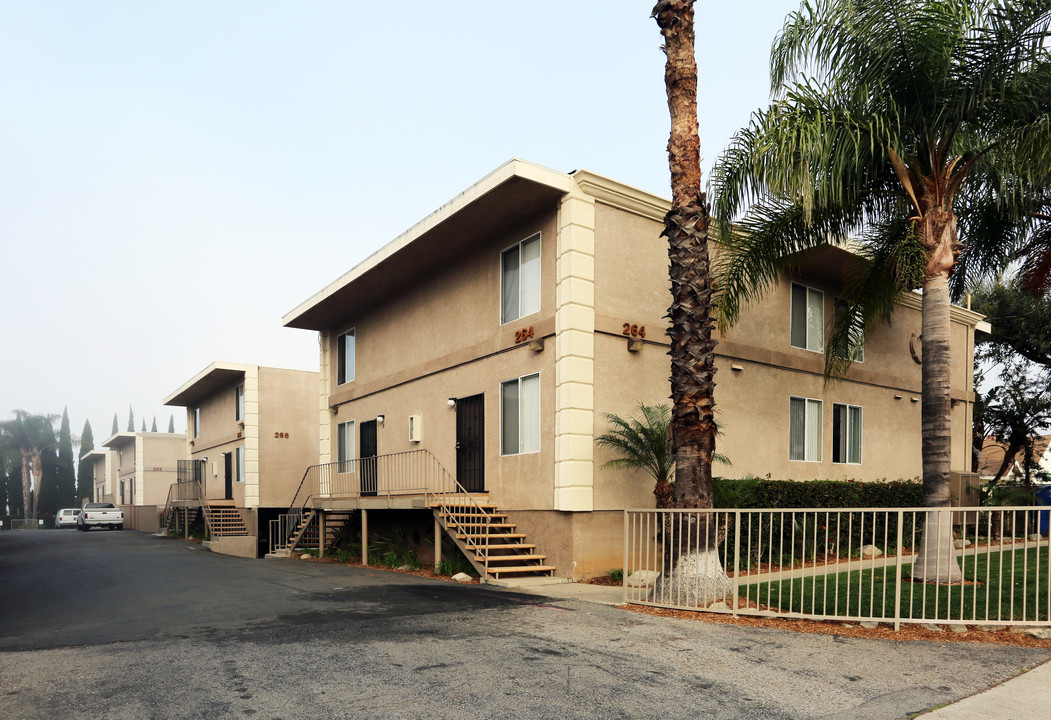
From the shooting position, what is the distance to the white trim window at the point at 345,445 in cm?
2088

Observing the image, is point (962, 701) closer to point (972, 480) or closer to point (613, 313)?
point (613, 313)

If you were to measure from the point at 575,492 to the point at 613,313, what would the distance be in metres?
3.10

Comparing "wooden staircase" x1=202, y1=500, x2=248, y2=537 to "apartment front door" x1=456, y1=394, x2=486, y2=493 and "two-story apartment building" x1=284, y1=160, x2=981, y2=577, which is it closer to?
"two-story apartment building" x1=284, y1=160, x2=981, y2=577

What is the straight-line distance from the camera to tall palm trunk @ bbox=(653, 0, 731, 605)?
30.7 ft

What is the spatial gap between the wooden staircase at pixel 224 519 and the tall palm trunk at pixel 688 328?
846 inches

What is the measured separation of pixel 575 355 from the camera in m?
12.8

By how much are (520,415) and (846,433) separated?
8.60 m

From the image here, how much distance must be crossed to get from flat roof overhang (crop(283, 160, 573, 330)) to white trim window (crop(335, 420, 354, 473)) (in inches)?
117

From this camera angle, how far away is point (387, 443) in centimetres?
1875

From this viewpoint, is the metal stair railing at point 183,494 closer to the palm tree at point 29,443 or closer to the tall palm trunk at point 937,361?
the tall palm trunk at point 937,361

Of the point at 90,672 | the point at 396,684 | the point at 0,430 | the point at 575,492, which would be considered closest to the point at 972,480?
the point at 575,492

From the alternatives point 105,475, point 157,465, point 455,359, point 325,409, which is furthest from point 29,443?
point 455,359

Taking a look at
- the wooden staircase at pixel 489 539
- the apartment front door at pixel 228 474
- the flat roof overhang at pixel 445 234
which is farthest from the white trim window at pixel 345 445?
the apartment front door at pixel 228 474

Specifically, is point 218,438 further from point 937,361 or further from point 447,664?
point 447,664
